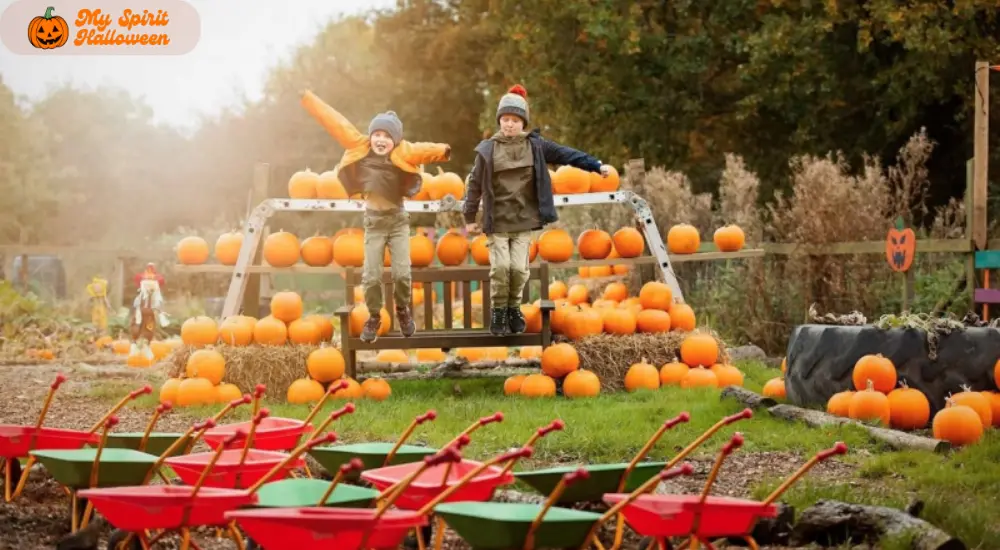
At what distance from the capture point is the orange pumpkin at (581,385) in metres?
7.96

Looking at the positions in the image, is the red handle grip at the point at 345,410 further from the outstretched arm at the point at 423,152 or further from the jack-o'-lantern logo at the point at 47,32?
the jack-o'-lantern logo at the point at 47,32

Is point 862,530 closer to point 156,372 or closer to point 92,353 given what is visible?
point 156,372

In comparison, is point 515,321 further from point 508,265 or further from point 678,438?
point 678,438

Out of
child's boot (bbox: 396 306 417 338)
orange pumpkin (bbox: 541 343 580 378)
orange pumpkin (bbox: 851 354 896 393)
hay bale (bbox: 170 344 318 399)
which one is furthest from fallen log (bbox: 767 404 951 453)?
hay bale (bbox: 170 344 318 399)

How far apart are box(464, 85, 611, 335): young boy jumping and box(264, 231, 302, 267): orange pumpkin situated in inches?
53.0

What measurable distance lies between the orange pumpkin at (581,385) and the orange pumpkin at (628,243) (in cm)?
117

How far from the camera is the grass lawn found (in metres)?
4.41

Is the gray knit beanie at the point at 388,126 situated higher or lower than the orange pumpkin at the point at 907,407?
higher

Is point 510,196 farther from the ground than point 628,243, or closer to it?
farther from the ground

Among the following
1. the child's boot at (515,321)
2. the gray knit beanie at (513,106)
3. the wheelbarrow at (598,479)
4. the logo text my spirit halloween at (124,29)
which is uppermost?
the logo text my spirit halloween at (124,29)

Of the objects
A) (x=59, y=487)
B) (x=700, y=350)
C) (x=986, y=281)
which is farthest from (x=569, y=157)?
(x=59, y=487)

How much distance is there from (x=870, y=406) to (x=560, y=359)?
236cm

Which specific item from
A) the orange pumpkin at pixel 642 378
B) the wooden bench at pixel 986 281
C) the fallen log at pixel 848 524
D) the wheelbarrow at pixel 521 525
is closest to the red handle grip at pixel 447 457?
the wheelbarrow at pixel 521 525

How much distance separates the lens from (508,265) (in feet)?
25.6
